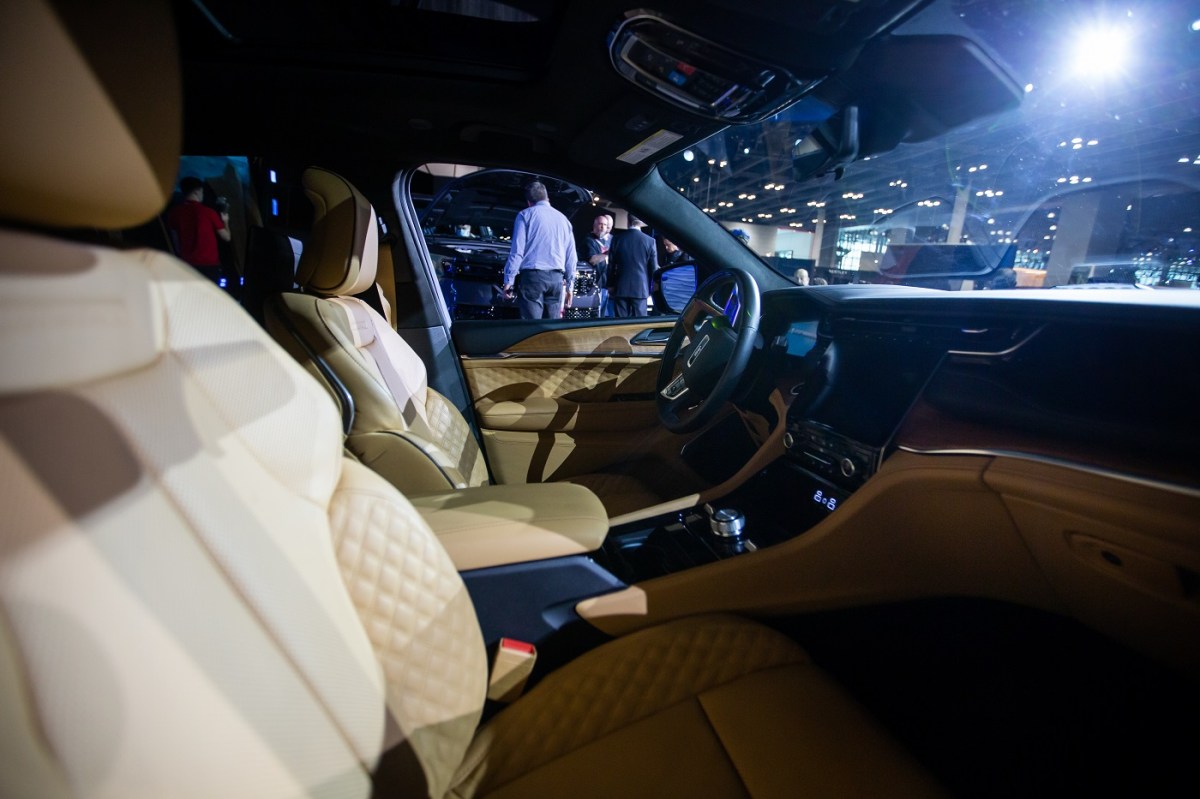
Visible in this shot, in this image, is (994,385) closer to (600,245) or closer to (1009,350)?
(1009,350)

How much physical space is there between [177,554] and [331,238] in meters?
1.45

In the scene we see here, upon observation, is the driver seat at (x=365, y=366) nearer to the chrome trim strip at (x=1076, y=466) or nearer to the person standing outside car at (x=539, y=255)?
the chrome trim strip at (x=1076, y=466)

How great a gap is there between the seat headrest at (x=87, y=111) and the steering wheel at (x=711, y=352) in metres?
1.15

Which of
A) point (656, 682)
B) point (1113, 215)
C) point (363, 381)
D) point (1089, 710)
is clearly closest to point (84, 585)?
point (656, 682)

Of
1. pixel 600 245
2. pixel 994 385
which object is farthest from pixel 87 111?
pixel 600 245

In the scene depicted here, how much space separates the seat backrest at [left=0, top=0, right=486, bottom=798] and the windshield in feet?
5.20

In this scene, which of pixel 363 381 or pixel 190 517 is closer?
pixel 190 517

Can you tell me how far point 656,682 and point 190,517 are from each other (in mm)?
765

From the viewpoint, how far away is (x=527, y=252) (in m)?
4.26

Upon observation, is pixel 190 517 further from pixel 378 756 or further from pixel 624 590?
pixel 624 590

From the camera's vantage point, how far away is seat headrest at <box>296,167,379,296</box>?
67.4 inches

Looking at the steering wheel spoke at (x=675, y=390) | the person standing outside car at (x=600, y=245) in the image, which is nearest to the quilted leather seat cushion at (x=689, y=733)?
the steering wheel spoke at (x=675, y=390)

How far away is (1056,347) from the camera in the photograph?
98 cm

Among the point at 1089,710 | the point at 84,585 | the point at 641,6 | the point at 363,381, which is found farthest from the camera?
the point at 363,381
